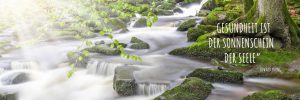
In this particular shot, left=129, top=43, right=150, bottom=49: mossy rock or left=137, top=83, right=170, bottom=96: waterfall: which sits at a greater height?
left=129, top=43, right=150, bottom=49: mossy rock

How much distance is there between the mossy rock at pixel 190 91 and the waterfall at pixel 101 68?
3.68 m

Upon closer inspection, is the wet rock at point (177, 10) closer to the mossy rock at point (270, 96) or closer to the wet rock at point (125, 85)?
the wet rock at point (125, 85)

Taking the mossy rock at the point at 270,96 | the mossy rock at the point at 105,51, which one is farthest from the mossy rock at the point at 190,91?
the mossy rock at the point at 105,51

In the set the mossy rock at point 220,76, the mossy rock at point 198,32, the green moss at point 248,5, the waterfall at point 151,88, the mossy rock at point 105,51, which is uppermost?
the green moss at point 248,5

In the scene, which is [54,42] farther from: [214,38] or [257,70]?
[257,70]

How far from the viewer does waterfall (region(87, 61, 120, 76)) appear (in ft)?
37.3

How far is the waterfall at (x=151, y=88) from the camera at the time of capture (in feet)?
29.6

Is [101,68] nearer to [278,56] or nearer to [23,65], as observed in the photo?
[23,65]

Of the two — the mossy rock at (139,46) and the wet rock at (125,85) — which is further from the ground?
the mossy rock at (139,46)

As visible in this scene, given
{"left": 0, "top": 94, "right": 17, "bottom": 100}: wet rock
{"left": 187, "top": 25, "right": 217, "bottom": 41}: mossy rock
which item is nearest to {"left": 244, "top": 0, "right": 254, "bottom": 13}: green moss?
{"left": 187, "top": 25, "right": 217, "bottom": 41}: mossy rock

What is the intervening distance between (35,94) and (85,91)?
1.56 metres

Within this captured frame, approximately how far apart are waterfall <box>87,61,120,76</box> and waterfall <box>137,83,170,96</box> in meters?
2.33

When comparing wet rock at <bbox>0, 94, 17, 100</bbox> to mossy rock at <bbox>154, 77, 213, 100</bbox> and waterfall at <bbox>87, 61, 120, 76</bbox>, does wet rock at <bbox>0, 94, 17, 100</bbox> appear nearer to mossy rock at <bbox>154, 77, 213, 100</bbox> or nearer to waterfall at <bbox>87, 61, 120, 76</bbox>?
waterfall at <bbox>87, 61, 120, 76</bbox>

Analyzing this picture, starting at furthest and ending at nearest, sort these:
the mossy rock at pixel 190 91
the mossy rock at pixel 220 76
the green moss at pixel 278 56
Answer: the green moss at pixel 278 56 < the mossy rock at pixel 220 76 < the mossy rock at pixel 190 91
